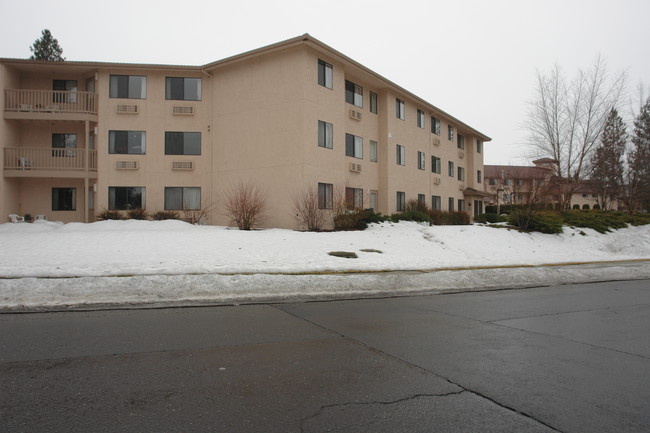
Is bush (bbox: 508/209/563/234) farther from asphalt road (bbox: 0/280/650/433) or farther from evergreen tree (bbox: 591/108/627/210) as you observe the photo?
asphalt road (bbox: 0/280/650/433)

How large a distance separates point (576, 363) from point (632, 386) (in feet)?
2.38

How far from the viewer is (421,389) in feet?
13.5

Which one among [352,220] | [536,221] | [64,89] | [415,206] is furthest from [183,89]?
[536,221]

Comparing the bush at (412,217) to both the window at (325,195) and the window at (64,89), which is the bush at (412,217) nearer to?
the window at (325,195)

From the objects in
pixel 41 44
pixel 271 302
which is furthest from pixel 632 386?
pixel 41 44

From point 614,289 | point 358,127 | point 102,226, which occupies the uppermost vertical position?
point 358,127

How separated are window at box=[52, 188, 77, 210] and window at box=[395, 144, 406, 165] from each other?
2037 cm

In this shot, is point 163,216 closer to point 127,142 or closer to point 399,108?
point 127,142

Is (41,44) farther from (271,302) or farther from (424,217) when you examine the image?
(271,302)

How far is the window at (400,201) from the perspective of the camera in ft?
94.6

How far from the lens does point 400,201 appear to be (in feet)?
95.3

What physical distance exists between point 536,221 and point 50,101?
28.8 m

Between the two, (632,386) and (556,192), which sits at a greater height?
(556,192)

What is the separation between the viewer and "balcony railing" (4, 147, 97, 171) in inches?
949
